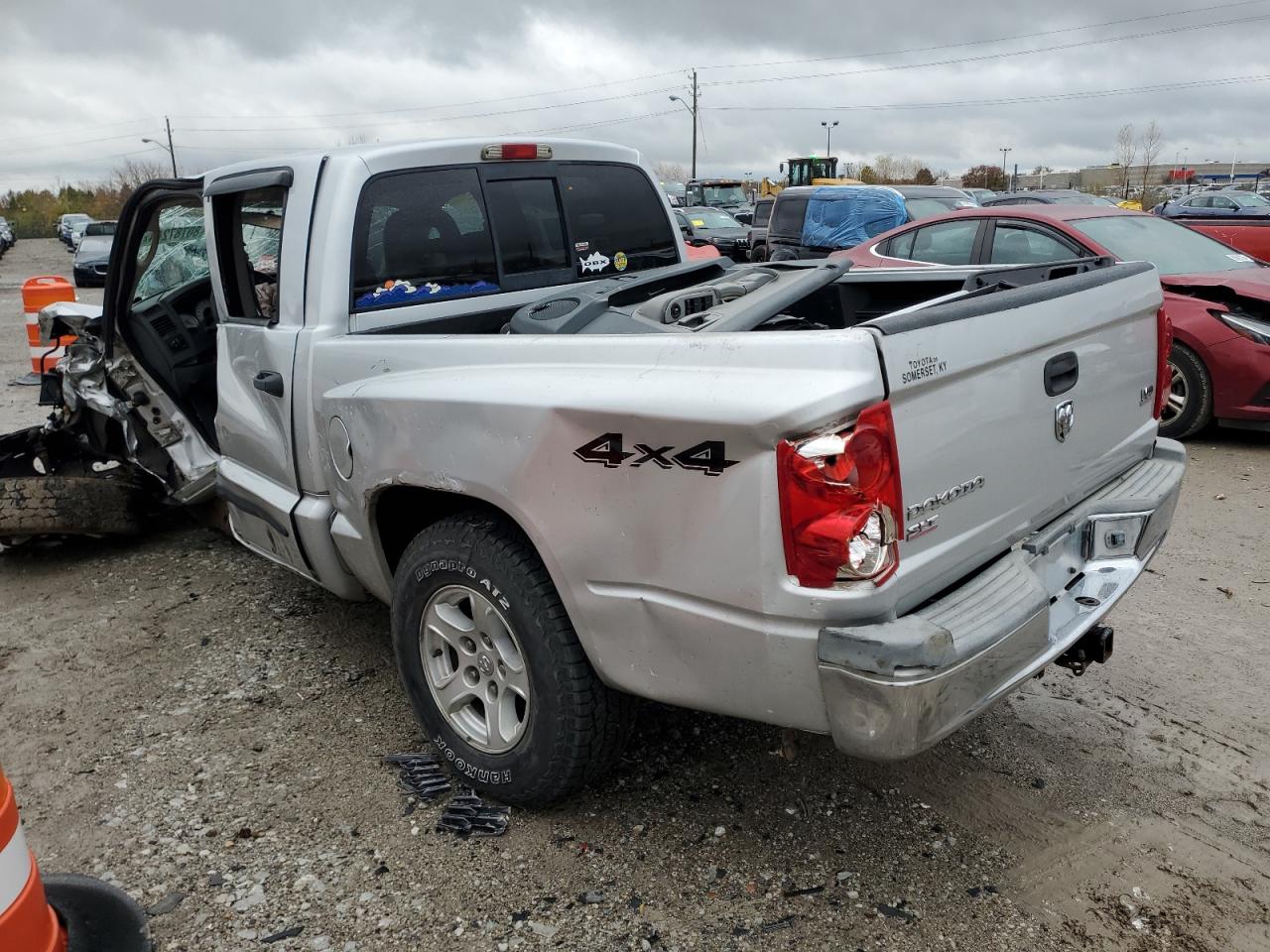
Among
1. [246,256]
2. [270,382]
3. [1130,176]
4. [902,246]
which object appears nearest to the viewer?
[270,382]

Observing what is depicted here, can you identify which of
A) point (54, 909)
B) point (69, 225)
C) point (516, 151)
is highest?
point (69, 225)

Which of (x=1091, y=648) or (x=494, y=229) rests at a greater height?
(x=494, y=229)

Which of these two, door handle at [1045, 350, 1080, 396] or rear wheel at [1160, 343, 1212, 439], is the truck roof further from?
rear wheel at [1160, 343, 1212, 439]

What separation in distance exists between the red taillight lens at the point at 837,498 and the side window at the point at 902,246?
6.85 metres

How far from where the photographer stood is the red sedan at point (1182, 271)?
664 cm

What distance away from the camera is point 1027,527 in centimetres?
265

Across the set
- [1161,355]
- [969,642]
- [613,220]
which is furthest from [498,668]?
[1161,355]

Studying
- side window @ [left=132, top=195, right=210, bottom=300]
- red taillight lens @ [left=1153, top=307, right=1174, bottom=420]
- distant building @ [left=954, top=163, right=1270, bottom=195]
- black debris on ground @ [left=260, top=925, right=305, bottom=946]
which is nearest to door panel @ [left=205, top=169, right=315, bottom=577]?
side window @ [left=132, top=195, right=210, bottom=300]

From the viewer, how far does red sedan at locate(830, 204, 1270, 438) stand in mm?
6641

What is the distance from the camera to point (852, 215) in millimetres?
16047

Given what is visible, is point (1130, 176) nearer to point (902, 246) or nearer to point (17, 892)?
point (902, 246)

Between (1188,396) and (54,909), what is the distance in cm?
713

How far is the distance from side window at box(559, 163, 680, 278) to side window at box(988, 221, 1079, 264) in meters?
3.98

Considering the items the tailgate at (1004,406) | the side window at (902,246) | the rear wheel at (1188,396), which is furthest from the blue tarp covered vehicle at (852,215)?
the tailgate at (1004,406)
